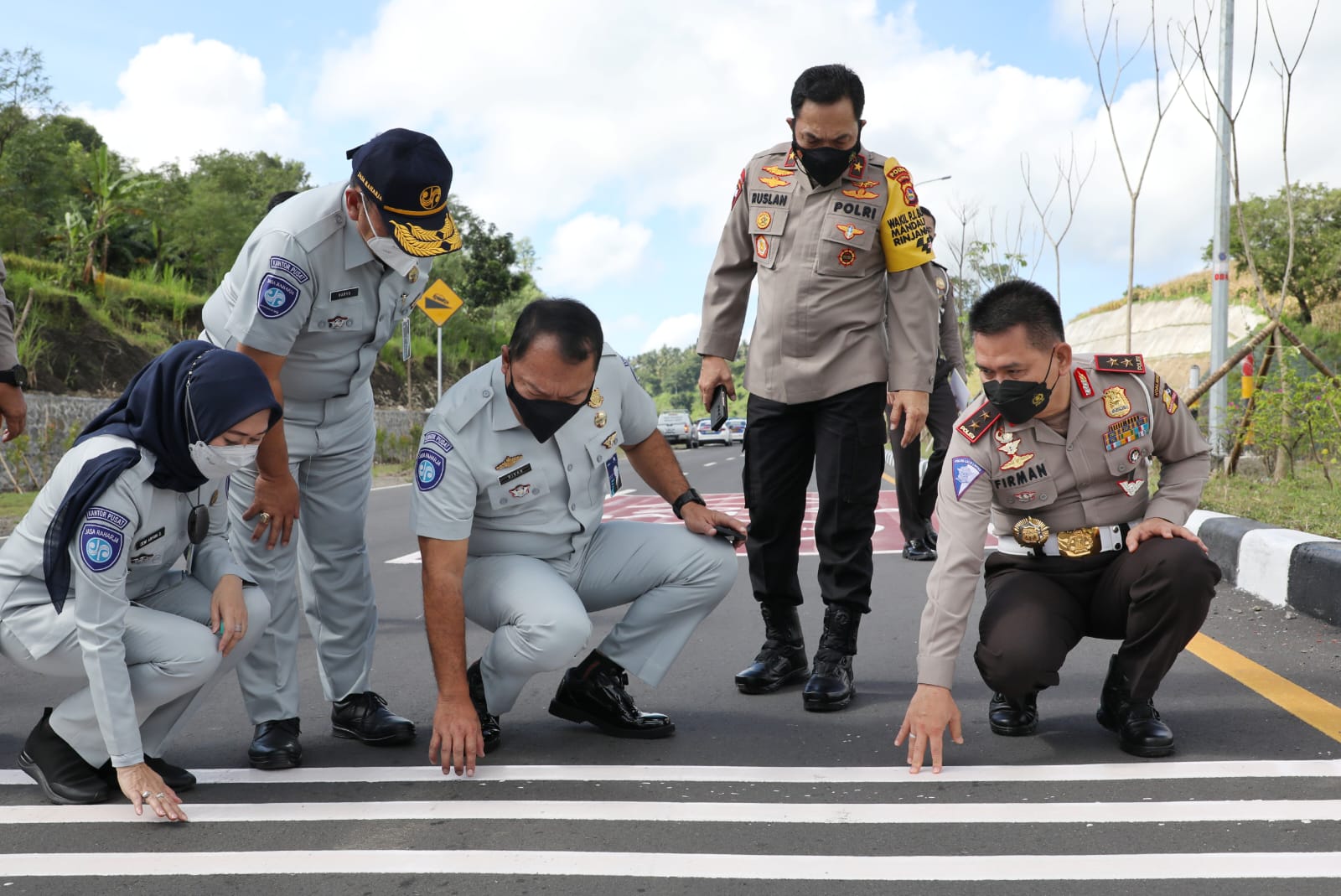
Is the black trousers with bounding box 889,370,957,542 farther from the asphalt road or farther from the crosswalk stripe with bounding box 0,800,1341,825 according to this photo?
the crosswalk stripe with bounding box 0,800,1341,825

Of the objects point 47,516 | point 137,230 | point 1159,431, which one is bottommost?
point 47,516

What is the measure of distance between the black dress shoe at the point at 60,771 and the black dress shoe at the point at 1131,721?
274 centimetres

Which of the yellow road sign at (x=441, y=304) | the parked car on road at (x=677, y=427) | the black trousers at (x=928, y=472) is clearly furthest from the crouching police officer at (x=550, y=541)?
the parked car on road at (x=677, y=427)

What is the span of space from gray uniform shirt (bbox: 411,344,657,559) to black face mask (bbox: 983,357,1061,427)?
1.14 meters

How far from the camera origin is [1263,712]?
143 inches

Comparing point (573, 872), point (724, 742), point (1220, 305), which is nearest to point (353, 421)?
point (724, 742)

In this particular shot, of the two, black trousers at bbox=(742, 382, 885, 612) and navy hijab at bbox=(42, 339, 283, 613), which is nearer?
navy hijab at bbox=(42, 339, 283, 613)

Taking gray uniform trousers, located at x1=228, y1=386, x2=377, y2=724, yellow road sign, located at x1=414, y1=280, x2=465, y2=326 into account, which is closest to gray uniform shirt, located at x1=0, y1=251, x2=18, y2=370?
gray uniform trousers, located at x1=228, y1=386, x2=377, y2=724

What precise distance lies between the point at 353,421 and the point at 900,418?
1.82 metres

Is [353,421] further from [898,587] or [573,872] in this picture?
[898,587]

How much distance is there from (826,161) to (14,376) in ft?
10.1

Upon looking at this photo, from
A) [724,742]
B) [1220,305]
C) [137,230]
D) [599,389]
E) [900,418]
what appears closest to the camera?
[724,742]

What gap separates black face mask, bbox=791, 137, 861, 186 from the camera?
4012mm

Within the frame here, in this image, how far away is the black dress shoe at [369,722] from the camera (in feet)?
11.8
